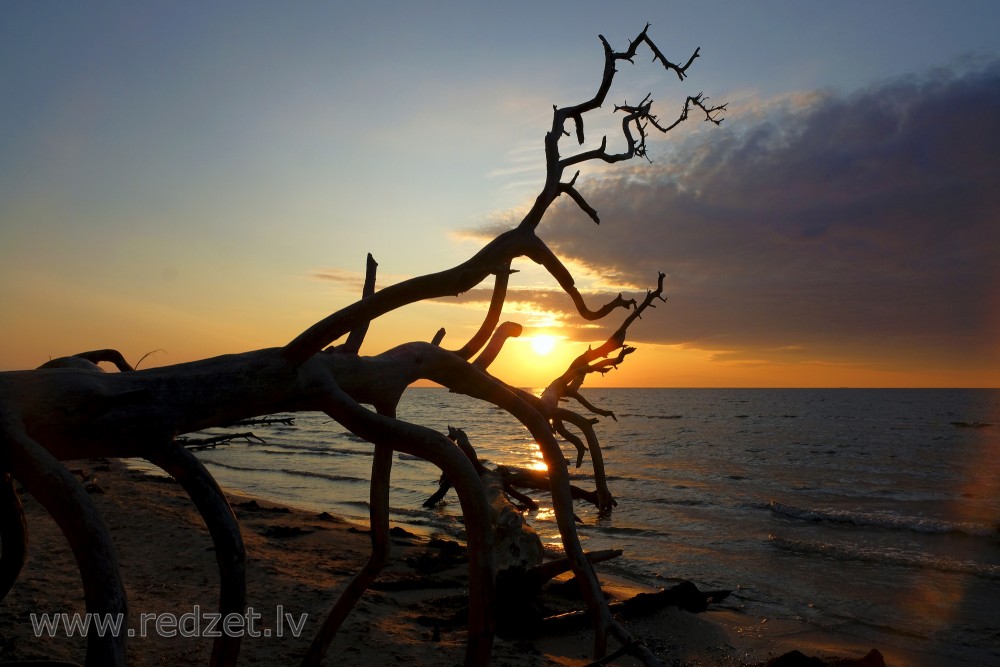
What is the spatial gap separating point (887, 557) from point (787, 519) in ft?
14.0

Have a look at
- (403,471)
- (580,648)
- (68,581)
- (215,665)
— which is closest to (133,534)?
(68,581)

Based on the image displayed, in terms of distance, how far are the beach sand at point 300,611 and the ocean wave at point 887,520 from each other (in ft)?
31.7

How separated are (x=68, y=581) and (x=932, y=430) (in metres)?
64.6

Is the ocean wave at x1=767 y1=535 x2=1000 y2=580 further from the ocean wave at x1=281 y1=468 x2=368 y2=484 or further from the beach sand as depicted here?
the ocean wave at x1=281 y1=468 x2=368 y2=484

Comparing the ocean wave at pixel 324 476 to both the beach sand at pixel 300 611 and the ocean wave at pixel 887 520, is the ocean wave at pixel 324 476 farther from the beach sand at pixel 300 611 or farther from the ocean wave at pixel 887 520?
the ocean wave at pixel 887 520

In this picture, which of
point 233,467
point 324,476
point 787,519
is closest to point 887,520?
point 787,519

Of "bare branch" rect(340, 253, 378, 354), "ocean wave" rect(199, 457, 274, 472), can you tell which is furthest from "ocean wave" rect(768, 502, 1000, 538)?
"ocean wave" rect(199, 457, 274, 472)

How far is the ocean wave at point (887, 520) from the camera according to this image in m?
15.6

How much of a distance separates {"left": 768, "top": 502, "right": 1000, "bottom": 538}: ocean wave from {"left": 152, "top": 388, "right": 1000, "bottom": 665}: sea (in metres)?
0.05

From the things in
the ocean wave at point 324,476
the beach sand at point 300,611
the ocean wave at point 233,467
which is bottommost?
the ocean wave at point 233,467

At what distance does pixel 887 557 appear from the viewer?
12680 millimetres

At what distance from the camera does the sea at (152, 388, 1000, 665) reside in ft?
30.3

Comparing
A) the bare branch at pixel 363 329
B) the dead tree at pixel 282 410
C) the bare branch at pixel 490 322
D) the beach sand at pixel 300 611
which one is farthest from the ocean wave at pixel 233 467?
the bare branch at pixel 363 329

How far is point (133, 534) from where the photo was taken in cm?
989
